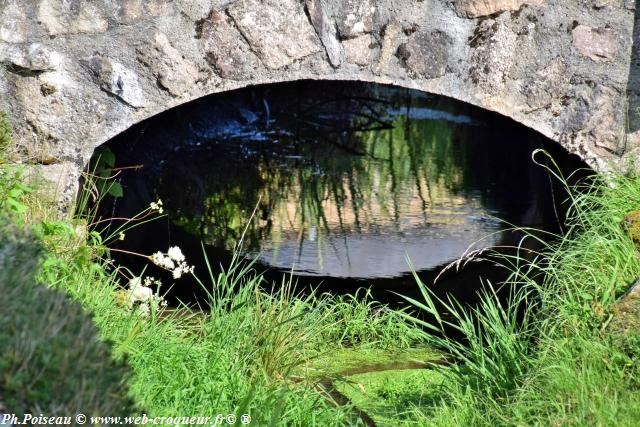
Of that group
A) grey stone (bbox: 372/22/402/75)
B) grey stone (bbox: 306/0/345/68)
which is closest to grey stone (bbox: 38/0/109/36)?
grey stone (bbox: 306/0/345/68)

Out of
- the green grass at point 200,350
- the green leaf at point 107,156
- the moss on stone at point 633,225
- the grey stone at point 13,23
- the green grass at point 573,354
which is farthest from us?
the green leaf at point 107,156

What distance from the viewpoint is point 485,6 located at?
→ 3.72m

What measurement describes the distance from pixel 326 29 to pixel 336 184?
252cm

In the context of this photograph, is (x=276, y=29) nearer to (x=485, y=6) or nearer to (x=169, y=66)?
(x=169, y=66)

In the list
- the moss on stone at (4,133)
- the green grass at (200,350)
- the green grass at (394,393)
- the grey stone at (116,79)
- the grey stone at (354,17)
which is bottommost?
the green grass at (394,393)

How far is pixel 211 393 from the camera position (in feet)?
9.45

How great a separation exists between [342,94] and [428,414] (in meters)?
4.58

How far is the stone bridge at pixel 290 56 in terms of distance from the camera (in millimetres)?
3652

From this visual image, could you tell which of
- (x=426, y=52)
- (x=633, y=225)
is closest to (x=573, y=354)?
(x=633, y=225)

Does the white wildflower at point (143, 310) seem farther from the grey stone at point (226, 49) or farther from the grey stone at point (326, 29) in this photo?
the grey stone at point (326, 29)

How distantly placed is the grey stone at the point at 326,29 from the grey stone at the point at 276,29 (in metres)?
0.03

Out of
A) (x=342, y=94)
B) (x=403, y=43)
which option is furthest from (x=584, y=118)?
(x=342, y=94)

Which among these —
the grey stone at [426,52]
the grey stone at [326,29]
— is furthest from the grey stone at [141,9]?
the grey stone at [426,52]

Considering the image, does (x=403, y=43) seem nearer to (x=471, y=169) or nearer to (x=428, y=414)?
(x=428, y=414)
